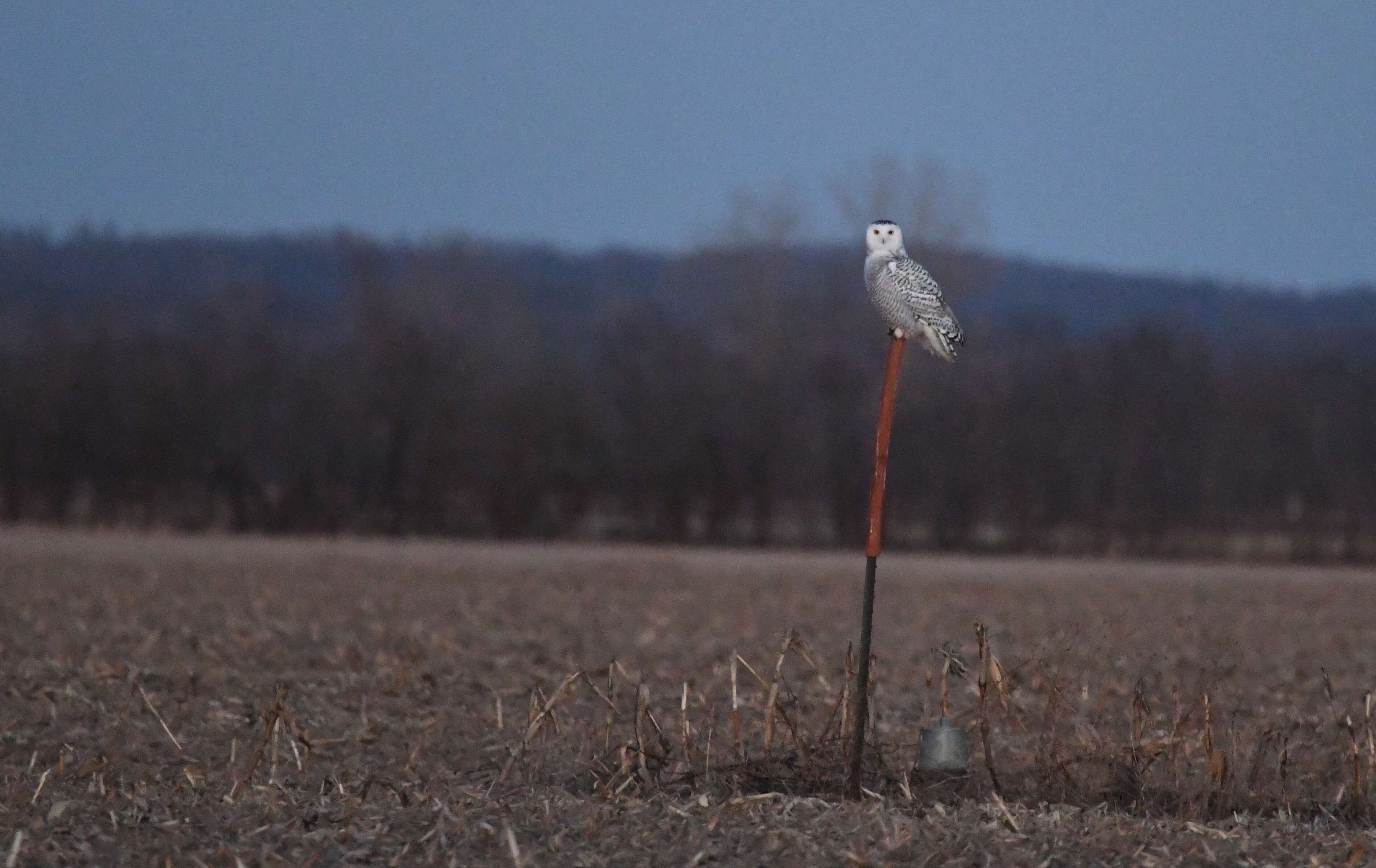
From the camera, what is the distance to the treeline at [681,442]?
3706cm

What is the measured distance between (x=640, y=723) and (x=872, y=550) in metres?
2.90

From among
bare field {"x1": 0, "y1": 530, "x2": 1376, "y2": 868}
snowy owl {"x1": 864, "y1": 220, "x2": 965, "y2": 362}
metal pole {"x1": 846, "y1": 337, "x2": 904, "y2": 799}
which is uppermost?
snowy owl {"x1": 864, "y1": 220, "x2": 965, "y2": 362}

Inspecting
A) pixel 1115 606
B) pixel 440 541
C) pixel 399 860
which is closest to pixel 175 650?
pixel 399 860

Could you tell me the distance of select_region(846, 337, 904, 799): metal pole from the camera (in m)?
7.63

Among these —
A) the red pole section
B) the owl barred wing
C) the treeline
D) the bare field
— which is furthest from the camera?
the treeline

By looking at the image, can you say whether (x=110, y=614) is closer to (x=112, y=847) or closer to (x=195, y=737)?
(x=195, y=737)

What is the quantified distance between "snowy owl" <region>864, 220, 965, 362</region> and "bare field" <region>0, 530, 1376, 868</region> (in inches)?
61.4

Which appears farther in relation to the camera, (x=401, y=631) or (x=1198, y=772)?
(x=401, y=631)

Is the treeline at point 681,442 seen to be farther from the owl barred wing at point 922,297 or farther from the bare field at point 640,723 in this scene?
the owl barred wing at point 922,297

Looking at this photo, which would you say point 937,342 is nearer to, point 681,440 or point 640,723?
point 640,723

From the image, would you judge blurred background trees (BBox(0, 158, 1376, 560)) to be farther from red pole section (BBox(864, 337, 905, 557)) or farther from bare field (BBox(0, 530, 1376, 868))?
red pole section (BBox(864, 337, 905, 557))

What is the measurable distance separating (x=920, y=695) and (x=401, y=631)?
5.35 metres

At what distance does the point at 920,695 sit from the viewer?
12664 mm

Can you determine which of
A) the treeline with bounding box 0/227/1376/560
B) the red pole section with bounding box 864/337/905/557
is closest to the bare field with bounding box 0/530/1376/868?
the red pole section with bounding box 864/337/905/557
